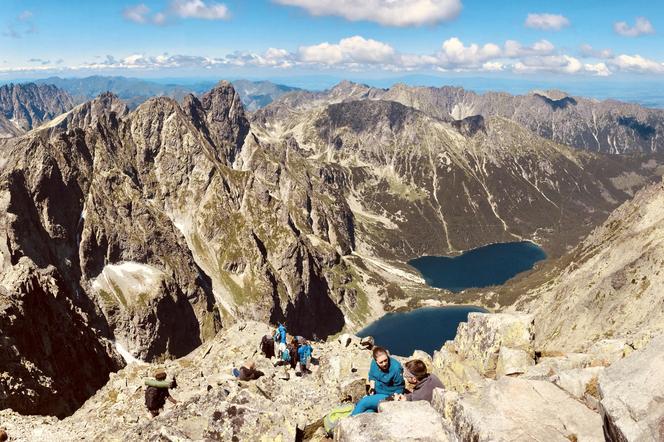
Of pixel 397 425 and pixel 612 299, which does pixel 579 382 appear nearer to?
pixel 397 425

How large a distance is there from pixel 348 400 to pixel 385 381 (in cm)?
851

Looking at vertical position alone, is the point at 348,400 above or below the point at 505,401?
below

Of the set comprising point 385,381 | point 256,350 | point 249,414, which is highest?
point 385,381

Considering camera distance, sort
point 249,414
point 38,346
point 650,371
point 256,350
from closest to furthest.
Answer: point 650,371
point 249,414
point 256,350
point 38,346

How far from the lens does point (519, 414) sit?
18438 millimetres

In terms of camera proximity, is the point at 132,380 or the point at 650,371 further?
the point at 132,380

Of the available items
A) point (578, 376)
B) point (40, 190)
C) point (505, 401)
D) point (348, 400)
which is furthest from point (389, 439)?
point (40, 190)

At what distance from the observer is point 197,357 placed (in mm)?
57094

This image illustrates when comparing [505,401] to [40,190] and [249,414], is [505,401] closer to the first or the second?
[249,414]

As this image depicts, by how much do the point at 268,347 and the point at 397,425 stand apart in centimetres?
2922

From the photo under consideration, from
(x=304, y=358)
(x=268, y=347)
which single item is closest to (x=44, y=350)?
(x=268, y=347)

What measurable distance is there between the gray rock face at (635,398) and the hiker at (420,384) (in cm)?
786

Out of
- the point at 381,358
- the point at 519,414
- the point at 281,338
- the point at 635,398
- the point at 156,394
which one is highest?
the point at 635,398

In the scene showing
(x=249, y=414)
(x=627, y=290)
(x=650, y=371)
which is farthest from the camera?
(x=627, y=290)
